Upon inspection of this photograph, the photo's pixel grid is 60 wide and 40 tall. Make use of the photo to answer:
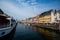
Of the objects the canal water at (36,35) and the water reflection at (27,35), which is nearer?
the water reflection at (27,35)

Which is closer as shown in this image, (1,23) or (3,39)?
(3,39)

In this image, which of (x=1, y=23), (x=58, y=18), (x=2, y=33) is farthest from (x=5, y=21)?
(x=58, y=18)

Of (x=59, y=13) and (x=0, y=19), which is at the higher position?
(x=59, y=13)

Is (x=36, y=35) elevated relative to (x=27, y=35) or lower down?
lower down

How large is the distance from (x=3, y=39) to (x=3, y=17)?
173 inches

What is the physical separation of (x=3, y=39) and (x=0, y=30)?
7.01ft

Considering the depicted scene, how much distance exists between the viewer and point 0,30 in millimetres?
15828

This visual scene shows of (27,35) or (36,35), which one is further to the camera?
(36,35)

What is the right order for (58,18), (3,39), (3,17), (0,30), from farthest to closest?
(58,18) → (3,17) → (3,39) → (0,30)

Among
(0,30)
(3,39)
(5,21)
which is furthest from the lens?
(5,21)

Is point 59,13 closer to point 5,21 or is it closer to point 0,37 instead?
point 5,21

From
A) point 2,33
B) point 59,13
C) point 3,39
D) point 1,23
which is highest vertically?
point 59,13

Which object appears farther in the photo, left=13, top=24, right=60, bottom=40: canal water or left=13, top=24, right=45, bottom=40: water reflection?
left=13, top=24, right=60, bottom=40: canal water

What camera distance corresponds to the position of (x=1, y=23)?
20188 millimetres
